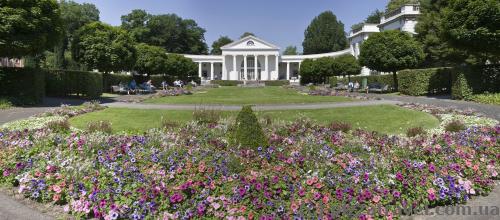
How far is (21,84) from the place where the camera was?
63.7 ft

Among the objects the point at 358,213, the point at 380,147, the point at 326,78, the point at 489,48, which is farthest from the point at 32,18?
the point at 326,78

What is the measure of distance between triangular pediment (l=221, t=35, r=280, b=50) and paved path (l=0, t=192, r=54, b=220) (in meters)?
94.1

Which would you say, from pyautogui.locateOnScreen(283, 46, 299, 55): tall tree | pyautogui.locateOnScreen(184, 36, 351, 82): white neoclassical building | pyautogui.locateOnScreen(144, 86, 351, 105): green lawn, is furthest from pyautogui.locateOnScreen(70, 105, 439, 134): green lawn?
pyautogui.locateOnScreen(283, 46, 299, 55): tall tree

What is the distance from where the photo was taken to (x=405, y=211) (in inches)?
188

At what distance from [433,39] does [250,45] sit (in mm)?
62095

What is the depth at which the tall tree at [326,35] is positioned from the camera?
111125 millimetres

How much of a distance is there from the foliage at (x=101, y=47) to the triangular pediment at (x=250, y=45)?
66368 mm

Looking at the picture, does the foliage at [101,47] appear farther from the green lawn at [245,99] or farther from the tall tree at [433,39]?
the tall tree at [433,39]

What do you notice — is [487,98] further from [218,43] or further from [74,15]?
[218,43]

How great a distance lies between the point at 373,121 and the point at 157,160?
9.24 m

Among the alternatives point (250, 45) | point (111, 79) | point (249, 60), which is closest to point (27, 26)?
point (111, 79)

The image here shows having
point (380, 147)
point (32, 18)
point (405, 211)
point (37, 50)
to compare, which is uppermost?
point (32, 18)

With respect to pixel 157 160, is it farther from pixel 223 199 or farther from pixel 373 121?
pixel 373 121

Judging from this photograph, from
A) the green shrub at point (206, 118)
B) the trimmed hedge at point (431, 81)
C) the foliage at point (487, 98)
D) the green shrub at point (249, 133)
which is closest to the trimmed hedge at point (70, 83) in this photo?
the green shrub at point (206, 118)
